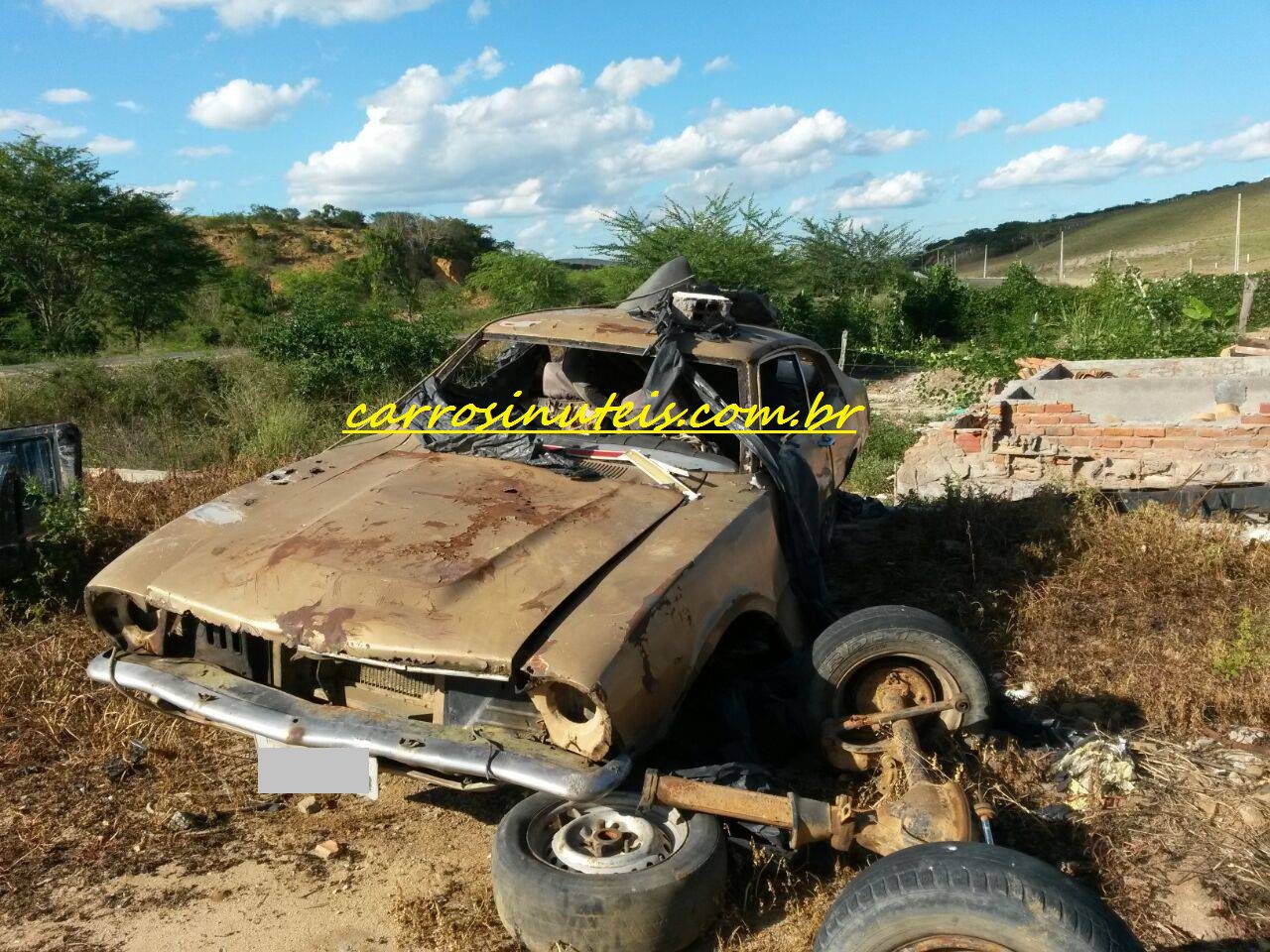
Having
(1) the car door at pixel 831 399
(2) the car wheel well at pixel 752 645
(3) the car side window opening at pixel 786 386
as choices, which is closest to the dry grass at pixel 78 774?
(2) the car wheel well at pixel 752 645

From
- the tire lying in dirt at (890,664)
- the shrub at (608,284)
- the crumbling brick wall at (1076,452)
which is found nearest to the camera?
the tire lying in dirt at (890,664)

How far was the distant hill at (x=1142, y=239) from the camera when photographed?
50125 mm

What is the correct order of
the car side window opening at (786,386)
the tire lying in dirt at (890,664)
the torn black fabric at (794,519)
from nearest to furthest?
the tire lying in dirt at (890,664), the torn black fabric at (794,519), the car side window opening at (786,386)

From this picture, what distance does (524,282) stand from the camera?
2030cm

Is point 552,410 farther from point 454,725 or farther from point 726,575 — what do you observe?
point 454,725

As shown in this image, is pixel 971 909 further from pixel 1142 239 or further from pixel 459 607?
pixel 1142 239

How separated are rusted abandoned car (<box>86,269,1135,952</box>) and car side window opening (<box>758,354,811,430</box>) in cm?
84

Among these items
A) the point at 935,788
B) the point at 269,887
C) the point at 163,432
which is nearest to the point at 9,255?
the point at 163,432

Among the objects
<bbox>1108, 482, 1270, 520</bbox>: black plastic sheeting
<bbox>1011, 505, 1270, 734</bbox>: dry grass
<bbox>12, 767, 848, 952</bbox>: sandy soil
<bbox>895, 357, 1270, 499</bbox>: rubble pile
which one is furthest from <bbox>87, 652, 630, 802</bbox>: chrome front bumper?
<bbox>1108, 482, 1270, 520</bbox>: black plastic sheeting

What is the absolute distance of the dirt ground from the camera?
9.57 ft

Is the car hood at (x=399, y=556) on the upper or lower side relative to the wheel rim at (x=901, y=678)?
upper

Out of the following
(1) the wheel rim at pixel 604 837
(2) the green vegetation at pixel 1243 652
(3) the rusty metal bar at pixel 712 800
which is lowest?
(2) the green vegetation at pixel 1243 652

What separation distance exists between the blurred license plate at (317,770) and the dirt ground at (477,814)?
46cm

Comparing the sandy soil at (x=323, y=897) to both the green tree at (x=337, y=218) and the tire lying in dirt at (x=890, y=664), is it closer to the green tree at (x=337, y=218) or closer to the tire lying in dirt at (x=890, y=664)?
the tire lying in dirt at (x=890, y=664)
